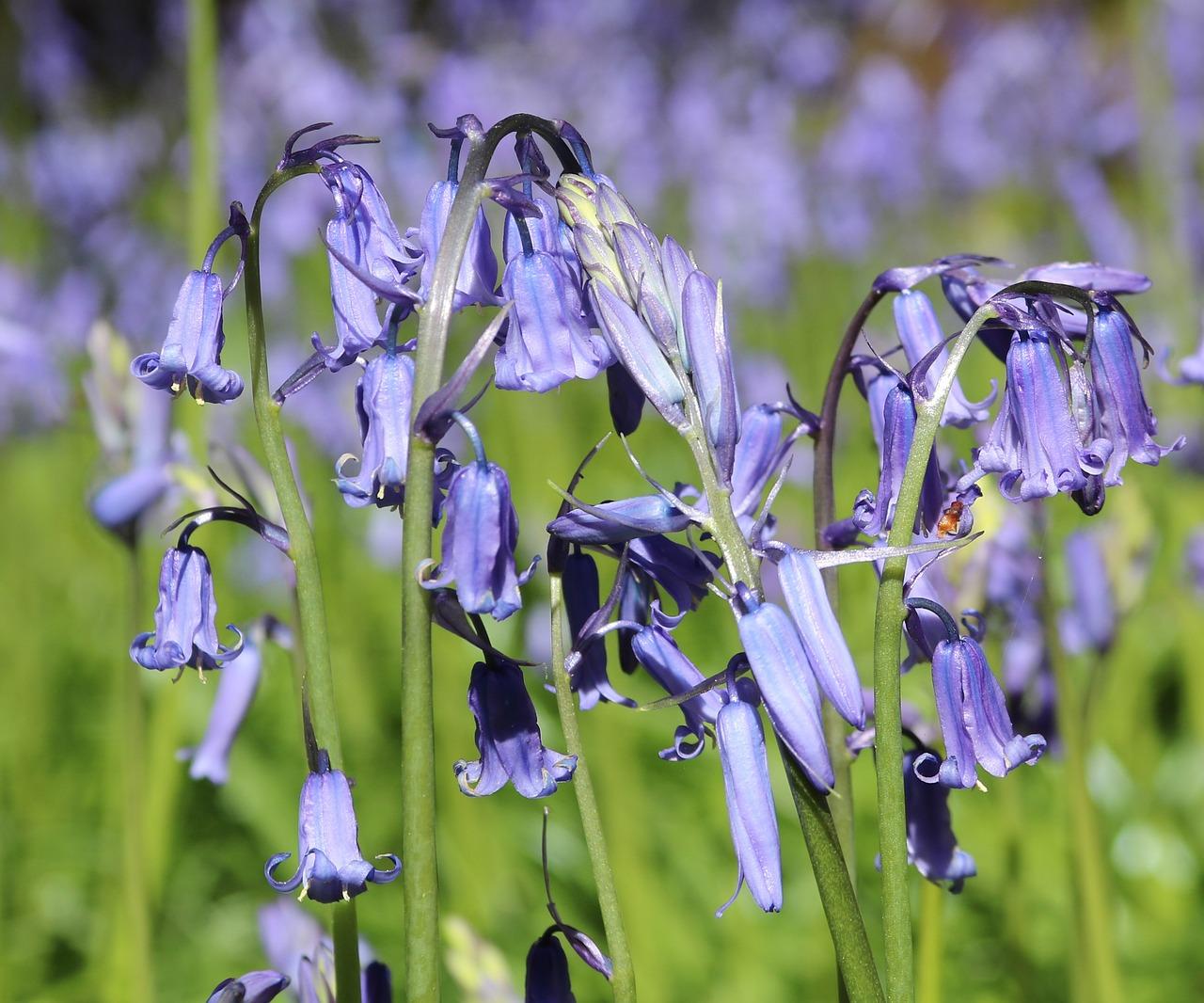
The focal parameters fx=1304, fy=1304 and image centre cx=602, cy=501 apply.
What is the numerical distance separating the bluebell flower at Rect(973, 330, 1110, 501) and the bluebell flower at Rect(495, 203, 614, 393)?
394mm

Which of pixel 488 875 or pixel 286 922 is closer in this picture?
pixel 286 922

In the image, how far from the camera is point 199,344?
132 centimetres

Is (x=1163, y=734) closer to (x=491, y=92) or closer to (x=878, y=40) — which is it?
(x=491, y=92)

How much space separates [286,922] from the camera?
75.0 inches

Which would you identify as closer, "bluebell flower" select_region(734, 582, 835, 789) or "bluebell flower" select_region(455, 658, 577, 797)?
"bluebell flower" select_region(734, 582, 835, 789)

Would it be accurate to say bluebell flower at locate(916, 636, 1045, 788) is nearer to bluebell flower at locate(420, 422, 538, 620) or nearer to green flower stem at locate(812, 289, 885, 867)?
green flower stem at locate(812, 289, 885, 867)

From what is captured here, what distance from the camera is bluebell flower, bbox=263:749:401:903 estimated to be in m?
1.25

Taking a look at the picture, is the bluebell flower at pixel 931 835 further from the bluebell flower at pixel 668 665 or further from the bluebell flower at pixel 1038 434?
the bluebell flower at pixel 1038 434

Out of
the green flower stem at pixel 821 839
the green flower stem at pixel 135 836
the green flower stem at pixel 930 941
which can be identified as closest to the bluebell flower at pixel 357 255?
the green flower stem at pixel 821 839

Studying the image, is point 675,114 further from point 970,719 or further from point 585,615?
point 970,719

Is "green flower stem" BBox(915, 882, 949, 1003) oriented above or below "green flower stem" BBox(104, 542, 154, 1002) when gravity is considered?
below

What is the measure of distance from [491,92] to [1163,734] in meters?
4.71

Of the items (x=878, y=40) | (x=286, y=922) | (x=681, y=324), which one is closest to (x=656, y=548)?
(x=681, y=324)

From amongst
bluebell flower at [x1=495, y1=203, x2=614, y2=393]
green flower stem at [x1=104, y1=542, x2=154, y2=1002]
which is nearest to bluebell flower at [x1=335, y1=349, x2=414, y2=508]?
bluebell flower at [x1=495, y1=203, x2=614, y2=393]
